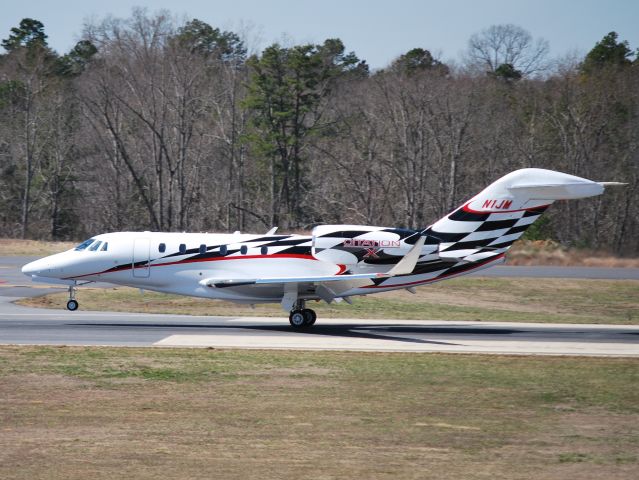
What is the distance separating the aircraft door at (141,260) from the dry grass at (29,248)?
28.9 m

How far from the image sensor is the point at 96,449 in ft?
Result: 48.7

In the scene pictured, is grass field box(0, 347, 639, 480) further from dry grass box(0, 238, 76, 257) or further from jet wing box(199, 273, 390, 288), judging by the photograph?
dry grass box(0, 238, 76, 257)

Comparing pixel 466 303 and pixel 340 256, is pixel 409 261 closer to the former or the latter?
pixel 340 256

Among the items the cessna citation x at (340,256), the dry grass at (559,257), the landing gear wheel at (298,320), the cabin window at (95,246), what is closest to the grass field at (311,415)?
the landing gear wheel at (298,320)

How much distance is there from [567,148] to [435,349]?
47.3 metres

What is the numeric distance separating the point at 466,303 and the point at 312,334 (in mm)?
13409

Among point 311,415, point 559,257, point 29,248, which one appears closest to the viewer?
point 311,415

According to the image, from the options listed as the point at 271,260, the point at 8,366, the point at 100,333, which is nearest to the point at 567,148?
the point at 271,260

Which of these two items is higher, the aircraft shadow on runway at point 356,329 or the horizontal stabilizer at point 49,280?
the horizontal stabilizer at point 49,280

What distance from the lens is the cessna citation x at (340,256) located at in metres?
29.9

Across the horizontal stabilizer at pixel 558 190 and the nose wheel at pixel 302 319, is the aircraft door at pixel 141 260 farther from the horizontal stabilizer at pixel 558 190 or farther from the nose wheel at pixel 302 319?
the horizontal stabilizer at pixel 558 190

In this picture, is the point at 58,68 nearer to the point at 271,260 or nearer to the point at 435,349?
the point at 271,260

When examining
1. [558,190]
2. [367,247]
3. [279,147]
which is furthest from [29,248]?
[558,190]

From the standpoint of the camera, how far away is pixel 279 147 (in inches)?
2842
